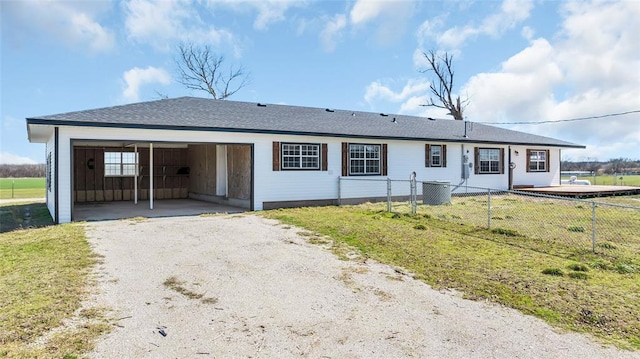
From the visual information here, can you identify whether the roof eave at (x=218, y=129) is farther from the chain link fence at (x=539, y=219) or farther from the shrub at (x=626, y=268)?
the shrub at (x=626, y=268)

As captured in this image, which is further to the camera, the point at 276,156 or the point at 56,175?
the point at 276,156

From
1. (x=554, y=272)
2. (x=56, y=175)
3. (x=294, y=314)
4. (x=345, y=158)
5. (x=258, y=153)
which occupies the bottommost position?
(x=294, y=314)

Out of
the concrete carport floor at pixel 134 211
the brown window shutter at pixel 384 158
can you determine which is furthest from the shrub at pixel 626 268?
the brown window shutter at pixel 384 158

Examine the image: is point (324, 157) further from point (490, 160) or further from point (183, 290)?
point (183, 290)

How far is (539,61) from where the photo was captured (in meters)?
21.6

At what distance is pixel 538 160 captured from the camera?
21469 mm

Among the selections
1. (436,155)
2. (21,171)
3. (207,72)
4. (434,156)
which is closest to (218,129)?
(434,156)

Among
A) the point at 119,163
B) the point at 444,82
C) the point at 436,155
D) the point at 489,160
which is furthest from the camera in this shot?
the point at 444,82

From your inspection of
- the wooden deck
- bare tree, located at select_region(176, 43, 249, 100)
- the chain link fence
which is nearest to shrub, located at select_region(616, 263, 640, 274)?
the chain link fence

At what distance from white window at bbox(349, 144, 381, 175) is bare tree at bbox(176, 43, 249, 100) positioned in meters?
18.7

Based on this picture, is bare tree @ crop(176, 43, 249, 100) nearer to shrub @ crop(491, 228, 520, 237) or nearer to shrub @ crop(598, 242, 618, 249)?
shrub @ crop(491, 228, 520, 237)

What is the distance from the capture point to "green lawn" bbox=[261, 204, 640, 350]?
169 inches

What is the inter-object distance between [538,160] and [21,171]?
5839 centimetres

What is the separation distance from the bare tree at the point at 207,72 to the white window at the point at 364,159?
18699mm
